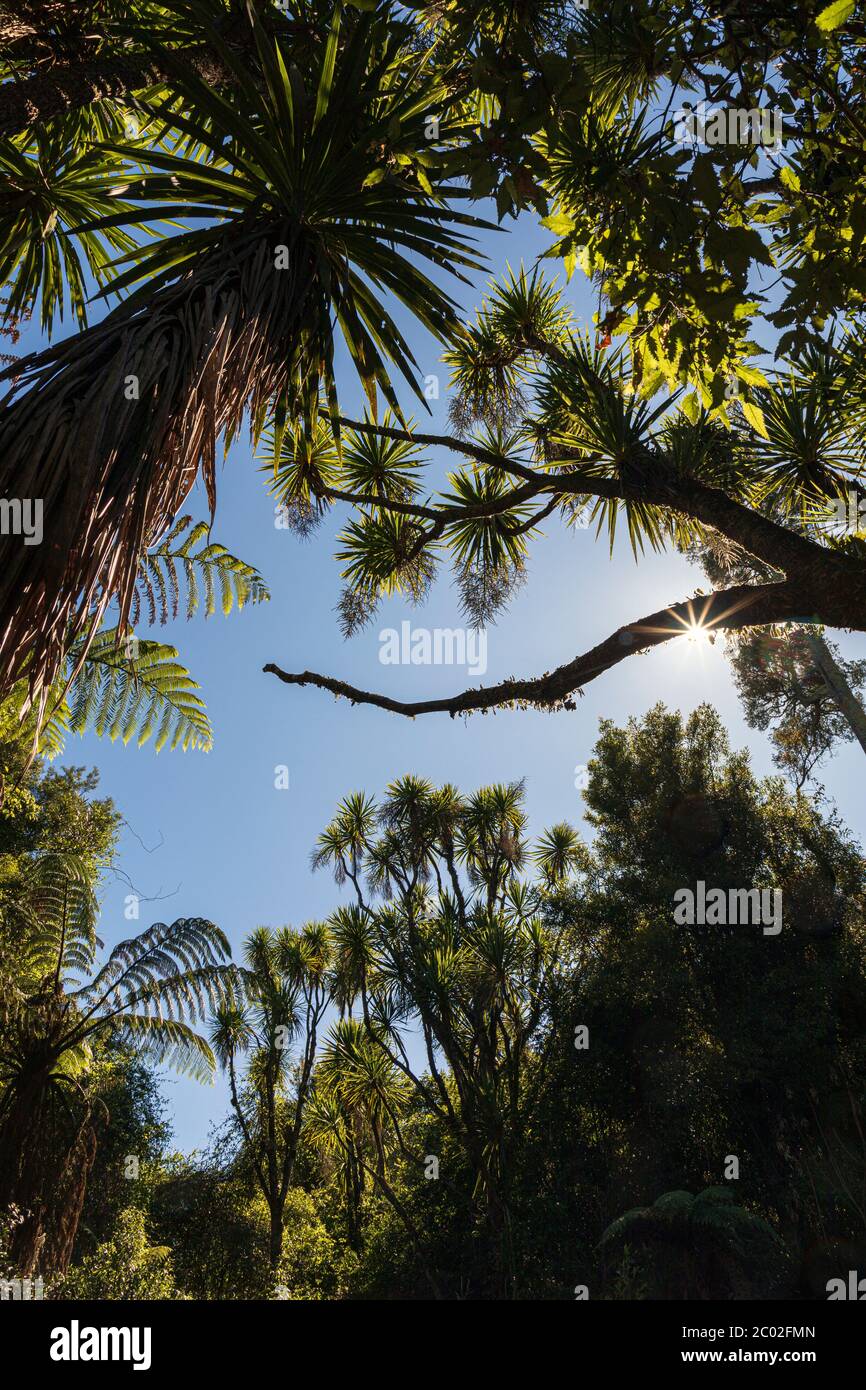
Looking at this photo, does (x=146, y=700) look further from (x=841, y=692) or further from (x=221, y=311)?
(x=841, y=692)

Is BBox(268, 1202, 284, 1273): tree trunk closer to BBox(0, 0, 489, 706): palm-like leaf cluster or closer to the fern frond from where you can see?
the fern frond

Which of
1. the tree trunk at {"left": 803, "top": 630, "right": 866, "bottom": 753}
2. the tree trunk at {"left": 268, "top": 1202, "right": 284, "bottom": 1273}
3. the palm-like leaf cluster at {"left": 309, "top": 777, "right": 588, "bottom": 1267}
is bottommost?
the tree trunk at {"left": 268, "top": 1202, "right": 284, "bottom": 1273}

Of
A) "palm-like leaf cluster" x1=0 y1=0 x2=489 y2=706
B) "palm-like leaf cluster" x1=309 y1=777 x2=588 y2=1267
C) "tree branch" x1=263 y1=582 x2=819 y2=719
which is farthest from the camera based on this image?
"palm-like leaf cluster" x1=309 y1=777 x2=588 y2=1267

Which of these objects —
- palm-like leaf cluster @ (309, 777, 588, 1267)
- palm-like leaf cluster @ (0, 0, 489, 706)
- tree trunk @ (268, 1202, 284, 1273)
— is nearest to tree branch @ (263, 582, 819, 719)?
palm-like leaf cluster @ (0, 0, 489, 706)

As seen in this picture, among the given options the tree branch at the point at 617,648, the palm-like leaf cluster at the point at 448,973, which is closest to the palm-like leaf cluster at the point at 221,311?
the tree branch at the point at 617,648

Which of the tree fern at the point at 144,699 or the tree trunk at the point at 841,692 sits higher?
the tree trunk at the point at 841,692

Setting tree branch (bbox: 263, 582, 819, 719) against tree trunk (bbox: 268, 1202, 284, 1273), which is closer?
tree branch (bbox: 263, 582, 819, 719)

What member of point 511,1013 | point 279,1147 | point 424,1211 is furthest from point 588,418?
point 279,1147

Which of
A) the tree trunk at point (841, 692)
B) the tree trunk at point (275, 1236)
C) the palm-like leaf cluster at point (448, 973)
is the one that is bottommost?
the tree trunk at point (275, 1236)

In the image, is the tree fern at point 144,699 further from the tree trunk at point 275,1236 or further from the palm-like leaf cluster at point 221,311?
the tree trunk at point 275,1236

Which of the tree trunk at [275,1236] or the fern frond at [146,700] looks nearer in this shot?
the fern frond at [146,700]

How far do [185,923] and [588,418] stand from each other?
6866 mm

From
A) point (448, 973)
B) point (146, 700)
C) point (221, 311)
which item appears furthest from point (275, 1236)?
point (221, 311)
